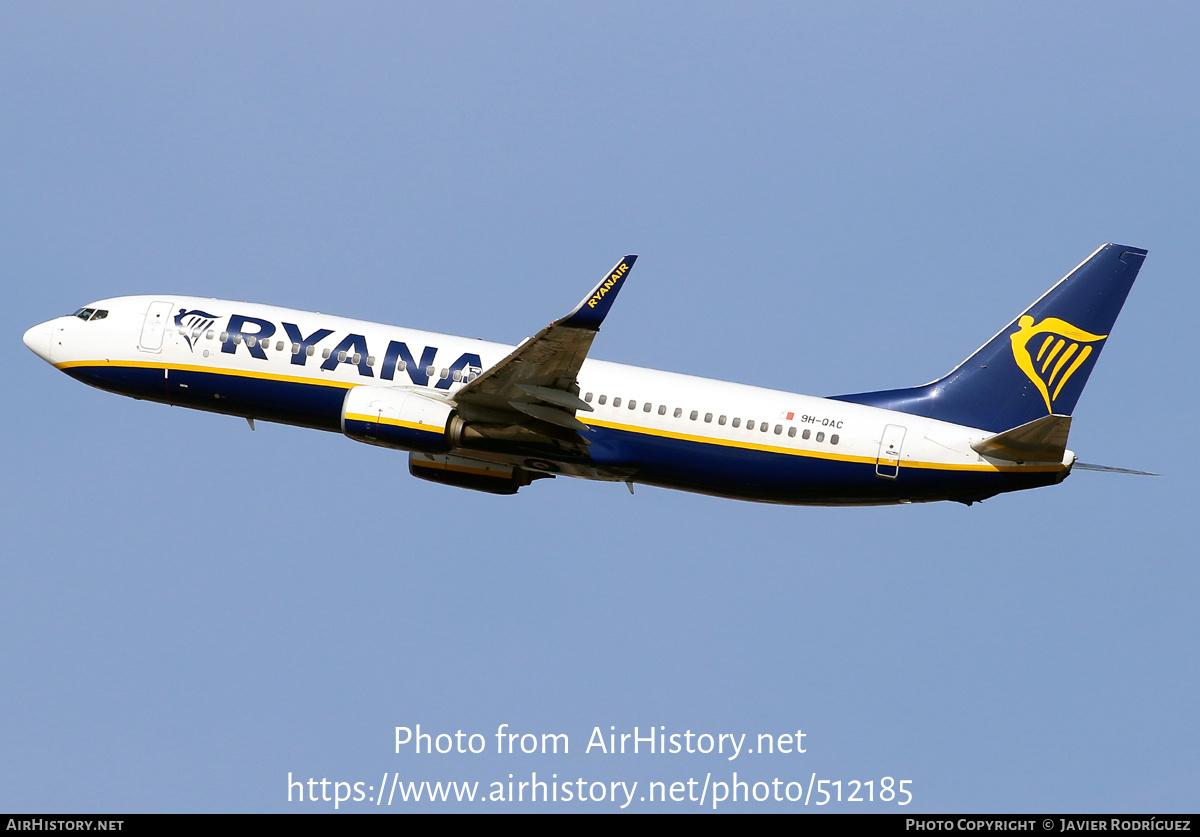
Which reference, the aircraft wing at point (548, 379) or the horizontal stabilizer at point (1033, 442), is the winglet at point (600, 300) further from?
the horizontal stabilizer at point (1033, 442)

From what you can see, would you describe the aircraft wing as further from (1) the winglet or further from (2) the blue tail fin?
(2) the blue tail fin

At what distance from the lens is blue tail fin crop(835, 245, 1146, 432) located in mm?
43156

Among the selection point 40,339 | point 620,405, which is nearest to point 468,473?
point 620,405

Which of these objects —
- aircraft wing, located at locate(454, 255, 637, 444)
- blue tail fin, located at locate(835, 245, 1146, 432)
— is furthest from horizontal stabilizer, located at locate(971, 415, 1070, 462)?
aircraft wing, located at locate(454, 255, 637, 444)

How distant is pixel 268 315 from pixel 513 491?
10.0m

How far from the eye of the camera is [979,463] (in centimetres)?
4144

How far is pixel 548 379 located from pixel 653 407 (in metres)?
4.07

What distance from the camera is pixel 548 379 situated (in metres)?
40.8

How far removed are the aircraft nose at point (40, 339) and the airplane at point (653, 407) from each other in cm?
500

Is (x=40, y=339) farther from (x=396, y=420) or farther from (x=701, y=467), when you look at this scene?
(x=701, y=467)

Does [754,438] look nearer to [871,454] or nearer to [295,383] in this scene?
[871,454]

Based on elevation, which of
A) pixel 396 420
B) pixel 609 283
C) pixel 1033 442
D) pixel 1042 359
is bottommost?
pixel 1033 442

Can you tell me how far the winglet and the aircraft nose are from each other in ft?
69.5

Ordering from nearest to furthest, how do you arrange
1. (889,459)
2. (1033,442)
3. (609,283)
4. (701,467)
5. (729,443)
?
(609,283)
(1033,442)
(889,459)
(729,443)
(701,467)
